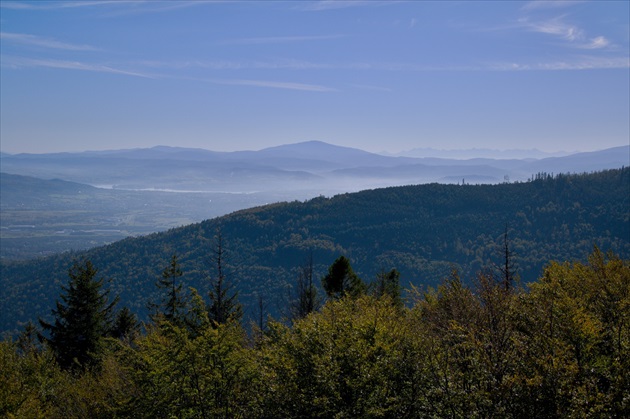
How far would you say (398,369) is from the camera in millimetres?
Answer: 11047

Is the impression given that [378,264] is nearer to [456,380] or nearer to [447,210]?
[447,210]

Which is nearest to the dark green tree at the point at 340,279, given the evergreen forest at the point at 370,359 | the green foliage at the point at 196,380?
the evergreen forest at the point at 370,359

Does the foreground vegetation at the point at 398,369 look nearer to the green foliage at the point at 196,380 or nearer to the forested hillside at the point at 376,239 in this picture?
the green foliage at the point at 196,380

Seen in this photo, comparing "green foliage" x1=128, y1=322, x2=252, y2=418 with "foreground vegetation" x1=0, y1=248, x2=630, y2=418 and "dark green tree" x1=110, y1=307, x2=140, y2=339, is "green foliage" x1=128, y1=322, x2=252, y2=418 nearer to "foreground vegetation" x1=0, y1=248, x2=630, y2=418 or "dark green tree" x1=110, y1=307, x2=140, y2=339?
"foreground vegetation" x1=0, y1=248, x2=630, y2=418

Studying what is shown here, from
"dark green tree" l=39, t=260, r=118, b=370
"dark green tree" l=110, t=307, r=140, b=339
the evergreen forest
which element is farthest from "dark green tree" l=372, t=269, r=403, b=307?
"dark green tree" l=39, t=260, r=118, b=370

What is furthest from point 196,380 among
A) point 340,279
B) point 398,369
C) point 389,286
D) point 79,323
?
point 389,286

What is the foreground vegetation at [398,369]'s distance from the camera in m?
9.50

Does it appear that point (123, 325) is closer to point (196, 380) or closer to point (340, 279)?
point (340, 279)

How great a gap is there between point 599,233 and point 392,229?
57.3 m

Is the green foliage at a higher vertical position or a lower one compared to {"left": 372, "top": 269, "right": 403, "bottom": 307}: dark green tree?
higher

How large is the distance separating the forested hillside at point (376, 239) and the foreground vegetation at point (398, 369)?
3540 inches

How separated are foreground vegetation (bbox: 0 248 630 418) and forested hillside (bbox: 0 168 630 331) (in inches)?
3540

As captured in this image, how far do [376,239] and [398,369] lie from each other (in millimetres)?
143188

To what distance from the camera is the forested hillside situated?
120 m
